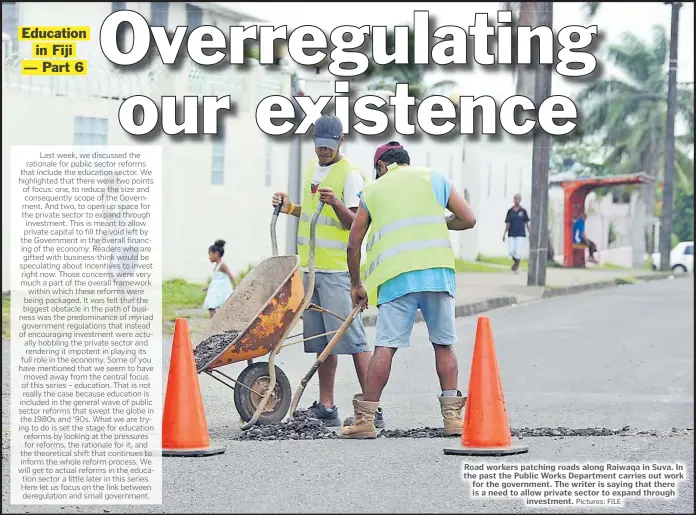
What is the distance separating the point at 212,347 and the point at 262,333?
0.36 metres

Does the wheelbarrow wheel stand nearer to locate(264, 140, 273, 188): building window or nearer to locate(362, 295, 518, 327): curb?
locate(362, 295, 518, 327): curb

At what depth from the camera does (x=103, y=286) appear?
7473 millimetres

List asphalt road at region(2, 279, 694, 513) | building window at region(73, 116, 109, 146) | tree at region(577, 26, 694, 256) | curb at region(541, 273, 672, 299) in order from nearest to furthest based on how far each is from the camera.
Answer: asphalt road at region(2, 279, 694, 513) < building window at region(73, 116, 109, 146) < curb at region(541, 273, 672, 299) < tree at region(577, 26, 694, 256)

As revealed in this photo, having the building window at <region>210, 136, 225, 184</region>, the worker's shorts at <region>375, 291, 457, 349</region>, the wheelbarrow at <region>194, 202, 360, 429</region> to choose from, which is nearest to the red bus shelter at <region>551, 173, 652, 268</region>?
the building window at <region>210, 136, 225, 184</region>

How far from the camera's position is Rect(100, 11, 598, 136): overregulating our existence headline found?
31.1 feet

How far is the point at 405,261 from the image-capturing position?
7688mm

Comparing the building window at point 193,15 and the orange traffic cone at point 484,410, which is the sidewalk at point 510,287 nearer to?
the orange traffic cone at point 484,410

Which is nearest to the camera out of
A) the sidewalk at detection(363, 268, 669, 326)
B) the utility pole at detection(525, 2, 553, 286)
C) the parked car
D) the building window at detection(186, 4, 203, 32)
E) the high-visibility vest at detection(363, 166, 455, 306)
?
the high-visibility vest at detection(363, 166, 455, 306)

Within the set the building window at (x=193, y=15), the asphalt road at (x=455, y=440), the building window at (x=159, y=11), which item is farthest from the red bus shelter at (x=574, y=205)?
the asphalt road at (x=455, y=440)

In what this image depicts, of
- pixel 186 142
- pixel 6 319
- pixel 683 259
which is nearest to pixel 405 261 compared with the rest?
pixel 6 319

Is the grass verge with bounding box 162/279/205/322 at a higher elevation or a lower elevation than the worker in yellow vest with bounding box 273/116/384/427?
lower

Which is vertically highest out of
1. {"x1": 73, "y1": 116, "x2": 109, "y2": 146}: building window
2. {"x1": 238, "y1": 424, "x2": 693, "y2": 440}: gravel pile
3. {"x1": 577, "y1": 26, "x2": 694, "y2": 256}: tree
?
{"x1": 577, "y1": 26, "x2": 694, "y2": 256}: tree

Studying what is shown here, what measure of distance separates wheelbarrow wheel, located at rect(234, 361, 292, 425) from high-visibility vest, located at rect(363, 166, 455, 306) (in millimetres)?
1212

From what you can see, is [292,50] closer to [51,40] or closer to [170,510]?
[51,40]
